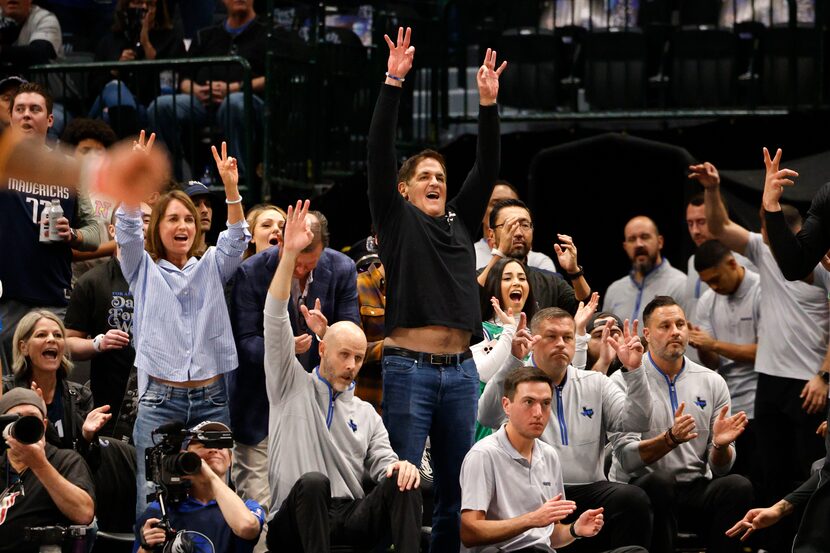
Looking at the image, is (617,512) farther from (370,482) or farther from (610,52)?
(610,52)

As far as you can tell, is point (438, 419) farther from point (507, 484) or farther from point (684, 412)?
point (684, 412)

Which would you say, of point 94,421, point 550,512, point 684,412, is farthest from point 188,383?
point 684,412

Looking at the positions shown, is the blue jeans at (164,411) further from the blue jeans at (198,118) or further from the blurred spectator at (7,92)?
the blue jeans at (198,118)

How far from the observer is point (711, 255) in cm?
839

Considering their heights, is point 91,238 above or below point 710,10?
below

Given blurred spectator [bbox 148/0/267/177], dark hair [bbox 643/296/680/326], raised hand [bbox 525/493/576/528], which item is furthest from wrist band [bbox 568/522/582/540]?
blurred spectator [bbox 148/0/267/177]

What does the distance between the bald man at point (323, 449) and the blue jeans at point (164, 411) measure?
0.29 metres

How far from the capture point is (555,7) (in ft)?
36.3

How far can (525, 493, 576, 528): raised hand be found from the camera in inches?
247

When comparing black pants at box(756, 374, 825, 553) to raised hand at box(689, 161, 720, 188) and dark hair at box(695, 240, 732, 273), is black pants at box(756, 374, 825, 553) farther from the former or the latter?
raised hand at box(689, 161, 720, 188)

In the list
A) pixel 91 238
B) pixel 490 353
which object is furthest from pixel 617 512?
pixel 91 238

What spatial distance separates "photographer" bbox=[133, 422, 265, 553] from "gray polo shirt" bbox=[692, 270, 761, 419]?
3.44m

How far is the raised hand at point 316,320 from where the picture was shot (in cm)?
650

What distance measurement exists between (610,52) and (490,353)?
4.37 metres
